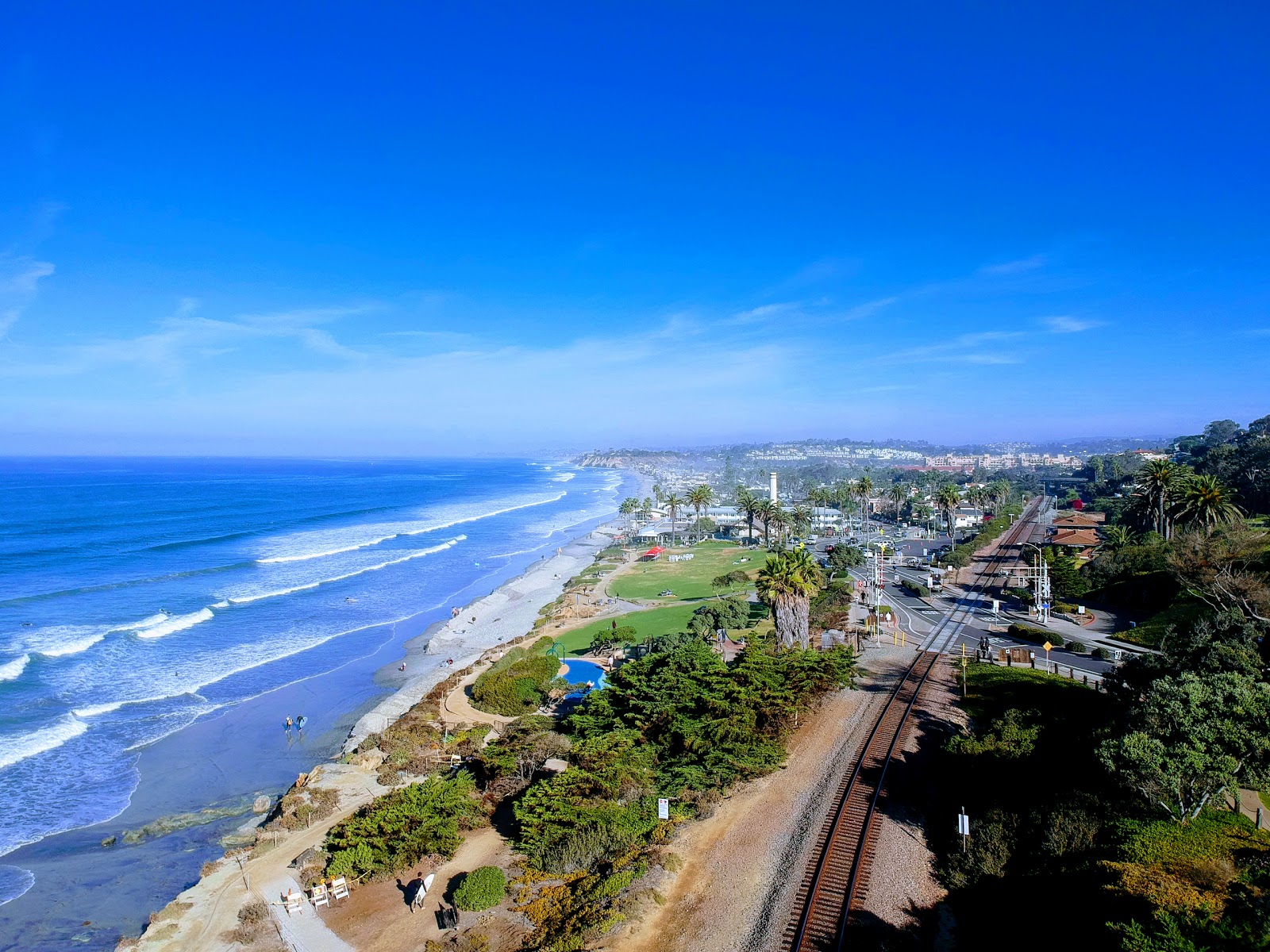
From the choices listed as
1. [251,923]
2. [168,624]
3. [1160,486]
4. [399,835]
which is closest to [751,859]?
[399,835]

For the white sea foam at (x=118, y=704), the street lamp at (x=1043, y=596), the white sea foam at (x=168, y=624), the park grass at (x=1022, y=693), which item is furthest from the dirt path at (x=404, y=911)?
the white sea foam at (x=168, y=624)

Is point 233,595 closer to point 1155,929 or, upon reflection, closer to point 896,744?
point 896,744

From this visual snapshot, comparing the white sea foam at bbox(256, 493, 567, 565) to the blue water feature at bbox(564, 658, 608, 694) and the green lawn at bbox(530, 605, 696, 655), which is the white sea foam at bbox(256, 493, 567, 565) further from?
the blue water feature at bbox(564, 658, 608, 694)

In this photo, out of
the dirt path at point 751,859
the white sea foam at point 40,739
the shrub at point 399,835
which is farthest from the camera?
the white sea foam at point 40,739

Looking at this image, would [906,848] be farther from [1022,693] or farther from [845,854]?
[1022,693]

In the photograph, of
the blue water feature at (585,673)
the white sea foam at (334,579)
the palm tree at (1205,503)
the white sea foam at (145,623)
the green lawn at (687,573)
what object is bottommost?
the green lawn at (687,573)

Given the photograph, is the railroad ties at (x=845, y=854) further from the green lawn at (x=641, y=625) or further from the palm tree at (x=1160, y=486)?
the palm tree at (x=1160, y=486)

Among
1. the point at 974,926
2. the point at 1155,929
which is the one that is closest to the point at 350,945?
the point at 974,926
